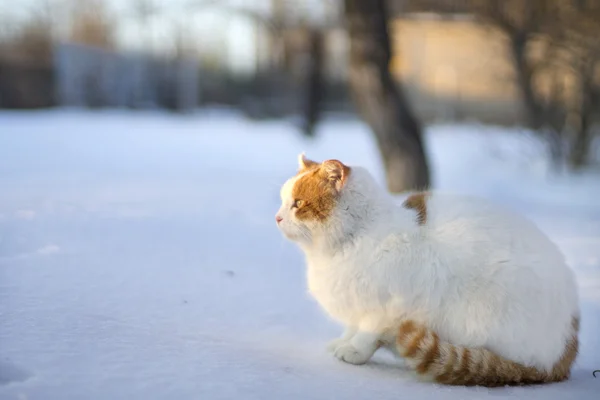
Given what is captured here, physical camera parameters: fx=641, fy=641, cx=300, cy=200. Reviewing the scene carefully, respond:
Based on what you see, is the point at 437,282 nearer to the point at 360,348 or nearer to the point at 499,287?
the point at 499,287

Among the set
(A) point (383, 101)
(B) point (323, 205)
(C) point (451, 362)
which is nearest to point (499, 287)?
(C) point (451, 362)

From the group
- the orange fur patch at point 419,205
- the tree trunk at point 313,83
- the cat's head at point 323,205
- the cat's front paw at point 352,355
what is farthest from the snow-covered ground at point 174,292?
the tree trunk at point 313,83

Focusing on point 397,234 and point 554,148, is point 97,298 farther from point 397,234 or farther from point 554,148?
point 554,148

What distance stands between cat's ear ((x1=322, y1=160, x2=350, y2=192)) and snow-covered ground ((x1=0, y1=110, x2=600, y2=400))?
26.9 inches

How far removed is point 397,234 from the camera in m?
2.44

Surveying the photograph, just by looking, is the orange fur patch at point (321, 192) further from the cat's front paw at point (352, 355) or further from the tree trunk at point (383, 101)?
the tree trunk at point (383, 101)

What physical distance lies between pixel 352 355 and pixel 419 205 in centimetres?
66

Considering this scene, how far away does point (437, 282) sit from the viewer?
7.64 ft

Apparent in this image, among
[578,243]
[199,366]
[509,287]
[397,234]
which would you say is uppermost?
[397,234]

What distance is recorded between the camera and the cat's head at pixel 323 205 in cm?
244

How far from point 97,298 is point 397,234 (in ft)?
4.40

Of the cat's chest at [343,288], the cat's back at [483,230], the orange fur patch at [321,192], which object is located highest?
the orange fur patch at [321,192]

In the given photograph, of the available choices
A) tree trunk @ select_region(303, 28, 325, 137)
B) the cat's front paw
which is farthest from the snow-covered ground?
tree trunk @ select_region(303, 28, 325, 137)

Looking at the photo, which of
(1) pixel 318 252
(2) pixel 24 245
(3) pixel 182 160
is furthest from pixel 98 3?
(1) pixel 318 252
